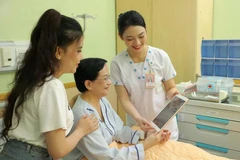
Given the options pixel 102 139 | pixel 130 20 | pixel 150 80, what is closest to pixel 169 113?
pixel 150 80

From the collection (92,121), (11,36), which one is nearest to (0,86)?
(11,36)

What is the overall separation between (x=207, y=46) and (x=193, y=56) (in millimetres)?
137

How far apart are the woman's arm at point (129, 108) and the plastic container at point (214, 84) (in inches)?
28.5

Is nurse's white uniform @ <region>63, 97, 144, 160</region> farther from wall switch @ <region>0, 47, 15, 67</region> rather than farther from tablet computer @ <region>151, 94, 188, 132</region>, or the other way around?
wall switch @ <region>0, 47, 15, 67</region>

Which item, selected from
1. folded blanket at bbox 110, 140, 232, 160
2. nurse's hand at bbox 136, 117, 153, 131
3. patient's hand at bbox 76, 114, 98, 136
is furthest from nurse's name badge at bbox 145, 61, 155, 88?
patient's hand at bbox 76, 114, 98, 136

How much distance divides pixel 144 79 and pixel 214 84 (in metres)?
0.70

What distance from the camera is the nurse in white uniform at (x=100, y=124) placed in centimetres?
123

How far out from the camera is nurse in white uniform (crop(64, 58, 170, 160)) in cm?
123

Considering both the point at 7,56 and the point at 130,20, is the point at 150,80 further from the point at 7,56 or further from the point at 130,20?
the point at 7,56

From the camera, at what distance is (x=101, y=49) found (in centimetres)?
256

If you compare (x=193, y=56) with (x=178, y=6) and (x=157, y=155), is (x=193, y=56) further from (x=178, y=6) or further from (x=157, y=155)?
(x=157, y=155)

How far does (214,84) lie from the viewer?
80.6 inches

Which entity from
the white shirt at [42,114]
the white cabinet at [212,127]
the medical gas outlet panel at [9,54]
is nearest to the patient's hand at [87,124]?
the white shirt at [42,114]

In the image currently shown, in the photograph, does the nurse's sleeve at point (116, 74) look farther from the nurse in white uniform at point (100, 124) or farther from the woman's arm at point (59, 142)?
the woman's arm at point (59, 142)
